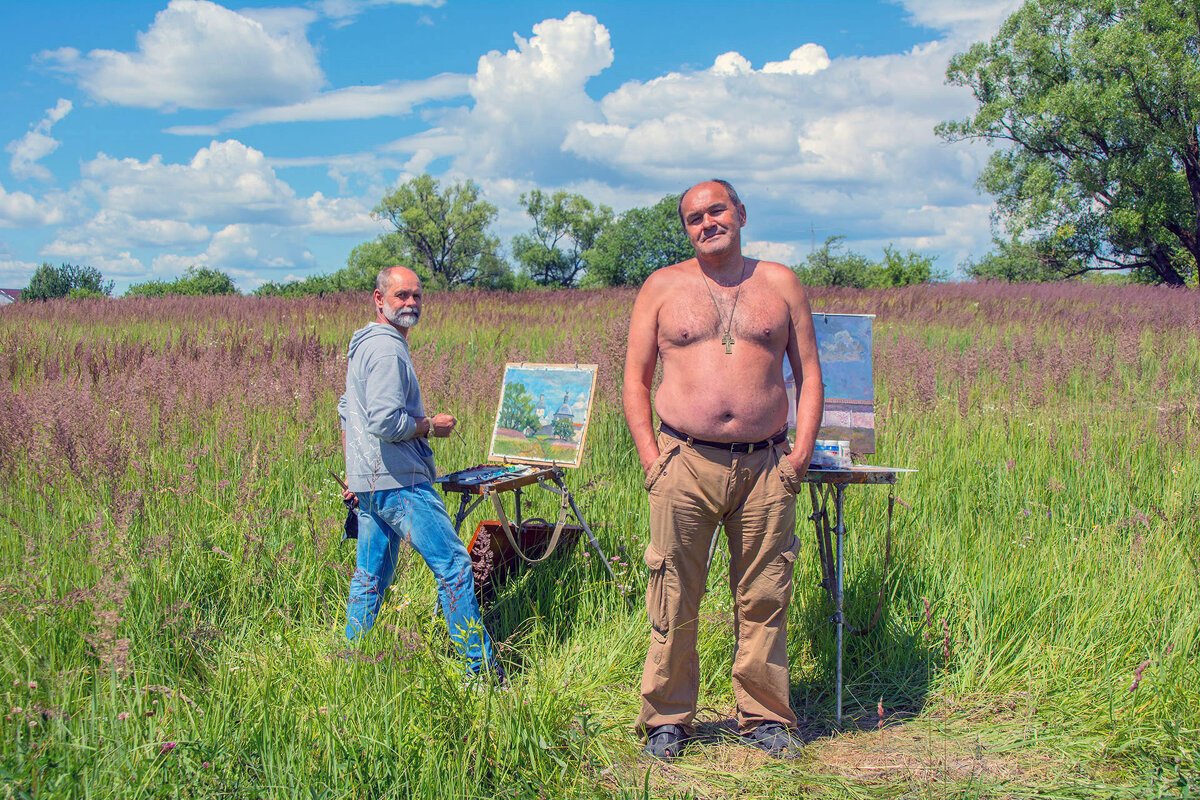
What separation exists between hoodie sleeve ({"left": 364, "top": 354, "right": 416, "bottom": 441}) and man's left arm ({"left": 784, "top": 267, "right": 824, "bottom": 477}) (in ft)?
5.39

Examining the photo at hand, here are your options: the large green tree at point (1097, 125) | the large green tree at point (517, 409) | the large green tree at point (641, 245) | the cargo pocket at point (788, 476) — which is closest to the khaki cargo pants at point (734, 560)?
the cargo pocket at point (788, 476)

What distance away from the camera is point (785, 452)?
3109 millimetres

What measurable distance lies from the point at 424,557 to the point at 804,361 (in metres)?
1.85

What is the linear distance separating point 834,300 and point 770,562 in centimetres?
1466

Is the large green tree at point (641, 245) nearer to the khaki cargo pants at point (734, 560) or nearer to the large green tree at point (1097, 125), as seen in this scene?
the large green tree at point (1097, 125)

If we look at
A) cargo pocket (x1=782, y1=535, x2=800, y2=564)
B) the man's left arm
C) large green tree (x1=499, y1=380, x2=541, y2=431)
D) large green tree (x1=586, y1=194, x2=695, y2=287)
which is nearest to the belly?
the man's left arm

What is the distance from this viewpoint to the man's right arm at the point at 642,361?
3.09 m

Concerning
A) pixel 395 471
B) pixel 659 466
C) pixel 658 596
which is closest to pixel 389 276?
pixel 395 471

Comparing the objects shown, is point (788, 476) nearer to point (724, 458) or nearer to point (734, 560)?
point (724, 458)

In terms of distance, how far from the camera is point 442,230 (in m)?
68.6

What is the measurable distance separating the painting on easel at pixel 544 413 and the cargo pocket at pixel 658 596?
3.24 ft

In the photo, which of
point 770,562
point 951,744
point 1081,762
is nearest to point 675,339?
point 770,562

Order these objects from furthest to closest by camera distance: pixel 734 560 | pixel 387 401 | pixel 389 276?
pixel 389 276
pixel 387 401
pixel 734 560

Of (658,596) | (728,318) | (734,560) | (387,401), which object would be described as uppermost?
(728,318)
